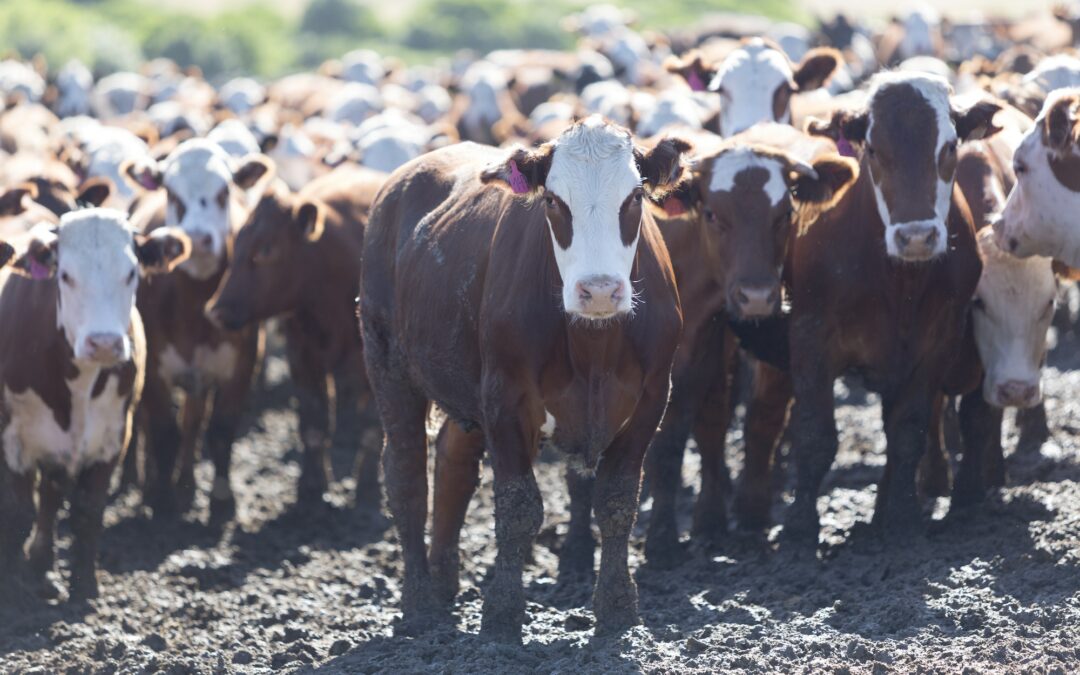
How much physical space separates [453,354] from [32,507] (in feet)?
8.96

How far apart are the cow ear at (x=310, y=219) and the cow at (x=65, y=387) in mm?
1945

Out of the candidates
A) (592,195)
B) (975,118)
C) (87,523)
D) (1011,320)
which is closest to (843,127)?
(975,118)

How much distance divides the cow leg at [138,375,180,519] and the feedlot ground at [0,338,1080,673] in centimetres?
18

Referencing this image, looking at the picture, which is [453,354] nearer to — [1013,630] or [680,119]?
[1013,630]

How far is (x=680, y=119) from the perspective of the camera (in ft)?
45.4

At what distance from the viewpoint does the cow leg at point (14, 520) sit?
8.45 m

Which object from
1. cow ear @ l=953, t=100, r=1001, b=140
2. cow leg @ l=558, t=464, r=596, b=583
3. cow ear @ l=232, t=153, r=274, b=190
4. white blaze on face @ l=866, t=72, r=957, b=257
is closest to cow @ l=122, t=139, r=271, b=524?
cow ear @ l=232, t=153, r=274, b=190

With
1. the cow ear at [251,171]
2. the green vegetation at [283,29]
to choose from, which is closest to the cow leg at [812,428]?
the cow ear at [251,171]

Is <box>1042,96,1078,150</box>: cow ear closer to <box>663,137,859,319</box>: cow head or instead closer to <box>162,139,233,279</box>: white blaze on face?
<box>663,137,859,319</box>: cow head

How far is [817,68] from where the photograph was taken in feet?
38.4

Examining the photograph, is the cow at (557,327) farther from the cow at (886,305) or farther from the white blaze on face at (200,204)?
the white blaze on face at (200,204)

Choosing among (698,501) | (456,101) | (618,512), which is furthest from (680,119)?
(456,101)

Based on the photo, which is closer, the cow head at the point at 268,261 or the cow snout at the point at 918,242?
the cow snout at the point at 918,242

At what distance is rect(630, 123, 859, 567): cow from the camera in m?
8.06
